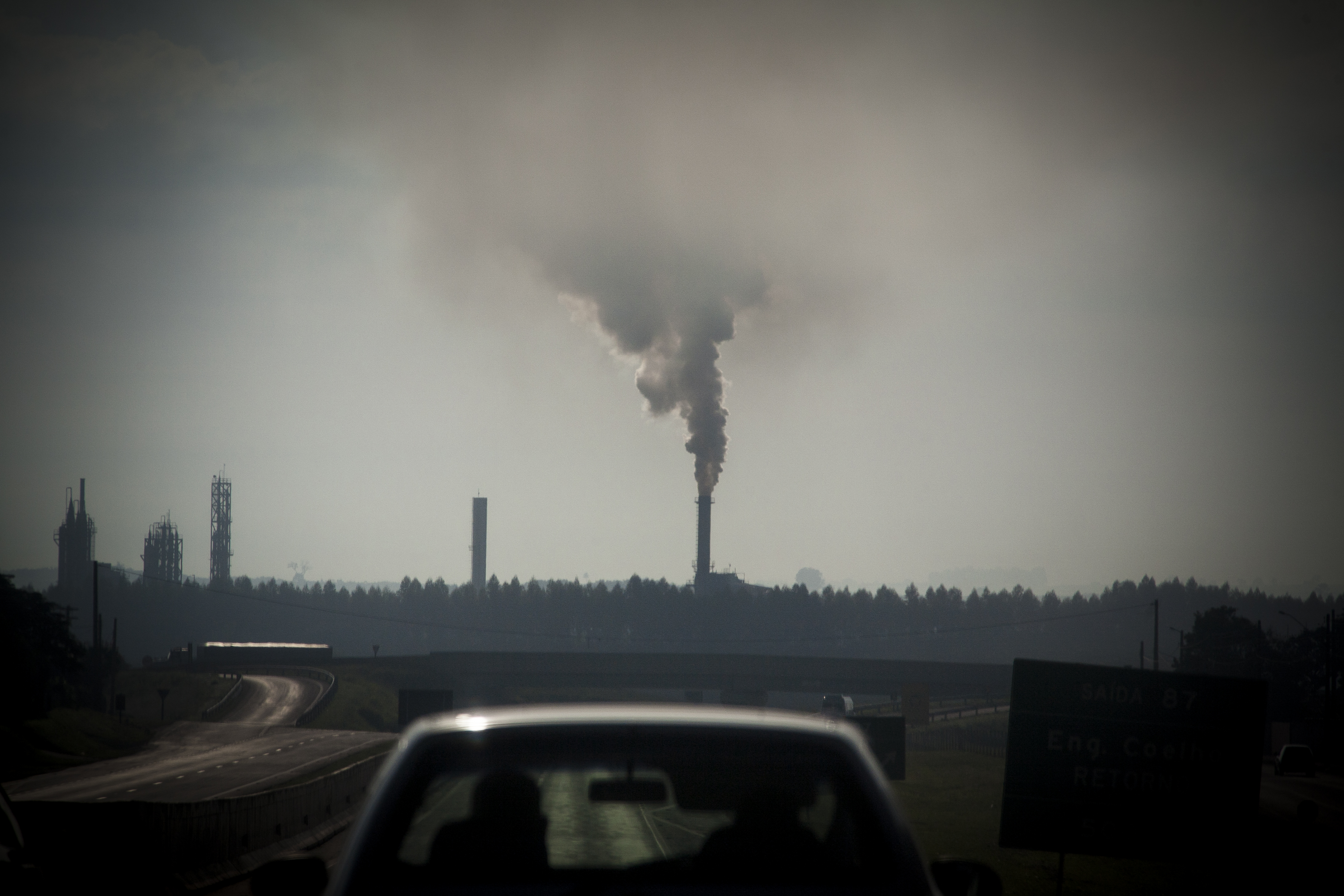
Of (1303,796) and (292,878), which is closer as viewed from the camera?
(292,878)

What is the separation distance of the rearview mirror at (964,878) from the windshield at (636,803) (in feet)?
2.07

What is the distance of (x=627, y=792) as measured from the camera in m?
3.71

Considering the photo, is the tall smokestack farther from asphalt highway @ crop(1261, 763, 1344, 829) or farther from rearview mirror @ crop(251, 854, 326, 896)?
rearview mirror @ crop(251, 854, 326, 896)

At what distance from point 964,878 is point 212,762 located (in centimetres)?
5770

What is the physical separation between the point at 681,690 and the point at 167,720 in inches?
2983

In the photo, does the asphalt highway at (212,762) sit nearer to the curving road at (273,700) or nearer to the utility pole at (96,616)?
the curving road at (273,700)

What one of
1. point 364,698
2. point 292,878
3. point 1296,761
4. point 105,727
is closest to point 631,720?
point 292,878

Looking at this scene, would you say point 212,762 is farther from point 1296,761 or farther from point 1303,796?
point 1296,761

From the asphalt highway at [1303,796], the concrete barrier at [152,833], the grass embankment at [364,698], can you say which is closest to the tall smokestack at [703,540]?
the grass embankment at [364,698]

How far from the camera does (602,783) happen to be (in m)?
3.85

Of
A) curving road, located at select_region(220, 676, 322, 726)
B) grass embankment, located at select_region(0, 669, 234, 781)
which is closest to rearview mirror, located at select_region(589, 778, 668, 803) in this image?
grass embankment, located at select_region(0, 669, 234, 781)

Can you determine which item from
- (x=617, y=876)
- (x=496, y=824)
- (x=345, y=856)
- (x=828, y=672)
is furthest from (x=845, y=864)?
(x=828, y=672)

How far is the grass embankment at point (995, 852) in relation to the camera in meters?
23.9

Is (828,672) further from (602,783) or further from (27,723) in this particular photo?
(602,783)
